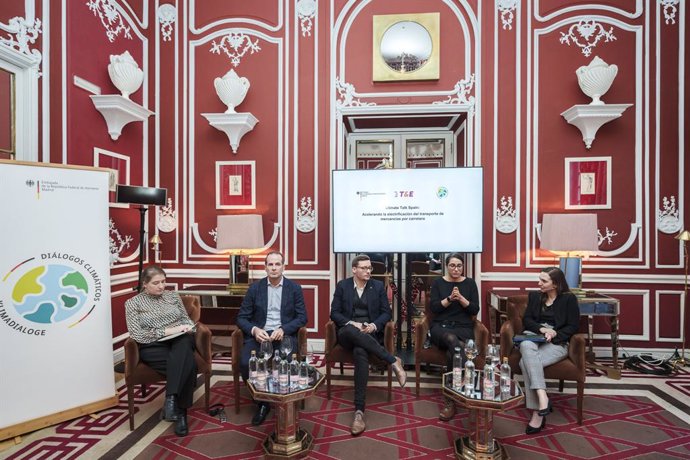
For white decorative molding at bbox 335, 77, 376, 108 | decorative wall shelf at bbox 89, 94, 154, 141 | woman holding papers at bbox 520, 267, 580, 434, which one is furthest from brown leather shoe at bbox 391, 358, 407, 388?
decorative wall shelf at bbox 89, 94, 154, 141

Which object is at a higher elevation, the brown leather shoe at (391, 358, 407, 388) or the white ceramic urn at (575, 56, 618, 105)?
the white ceramic urn at (575, 56, 618, 105)

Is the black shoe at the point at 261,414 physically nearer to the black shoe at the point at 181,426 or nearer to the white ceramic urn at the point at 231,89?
the black shoe at the point at 181,426

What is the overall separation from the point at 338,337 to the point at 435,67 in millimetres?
2891

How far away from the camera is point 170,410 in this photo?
2496 millimetres

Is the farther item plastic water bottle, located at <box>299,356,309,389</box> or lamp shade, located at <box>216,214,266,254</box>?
lamp shade, located at <box>216,214,266,254</box>

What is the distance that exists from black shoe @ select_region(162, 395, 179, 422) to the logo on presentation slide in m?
0.85

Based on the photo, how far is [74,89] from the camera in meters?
3.35

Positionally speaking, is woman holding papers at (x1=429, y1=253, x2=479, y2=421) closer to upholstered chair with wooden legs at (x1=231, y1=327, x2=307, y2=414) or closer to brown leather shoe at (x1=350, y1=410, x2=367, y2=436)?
brown leather shoe at (x1=350, y1=410, x2=367, y2=436)

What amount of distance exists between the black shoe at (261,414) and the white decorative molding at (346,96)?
2.96 m

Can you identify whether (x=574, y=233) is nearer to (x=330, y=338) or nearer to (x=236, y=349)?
(x=330, y=338)

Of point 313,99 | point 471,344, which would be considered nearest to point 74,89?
point 313,99

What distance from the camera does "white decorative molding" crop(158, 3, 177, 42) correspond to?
4289mm

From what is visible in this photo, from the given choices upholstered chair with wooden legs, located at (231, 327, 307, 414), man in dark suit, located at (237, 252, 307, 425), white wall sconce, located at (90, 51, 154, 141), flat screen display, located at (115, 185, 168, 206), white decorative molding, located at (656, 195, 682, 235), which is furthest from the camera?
white decorative molding, located at (656, 195, 682, 235)

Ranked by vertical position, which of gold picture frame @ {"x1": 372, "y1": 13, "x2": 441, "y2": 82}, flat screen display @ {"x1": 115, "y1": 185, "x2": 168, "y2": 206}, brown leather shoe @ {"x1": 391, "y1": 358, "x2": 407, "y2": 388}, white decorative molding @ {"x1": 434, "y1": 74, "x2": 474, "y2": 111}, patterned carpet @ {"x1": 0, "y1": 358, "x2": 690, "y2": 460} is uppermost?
gold picture frame @ {"x1": 372, "y1": 13, "x2": 441, "y2": 82}
